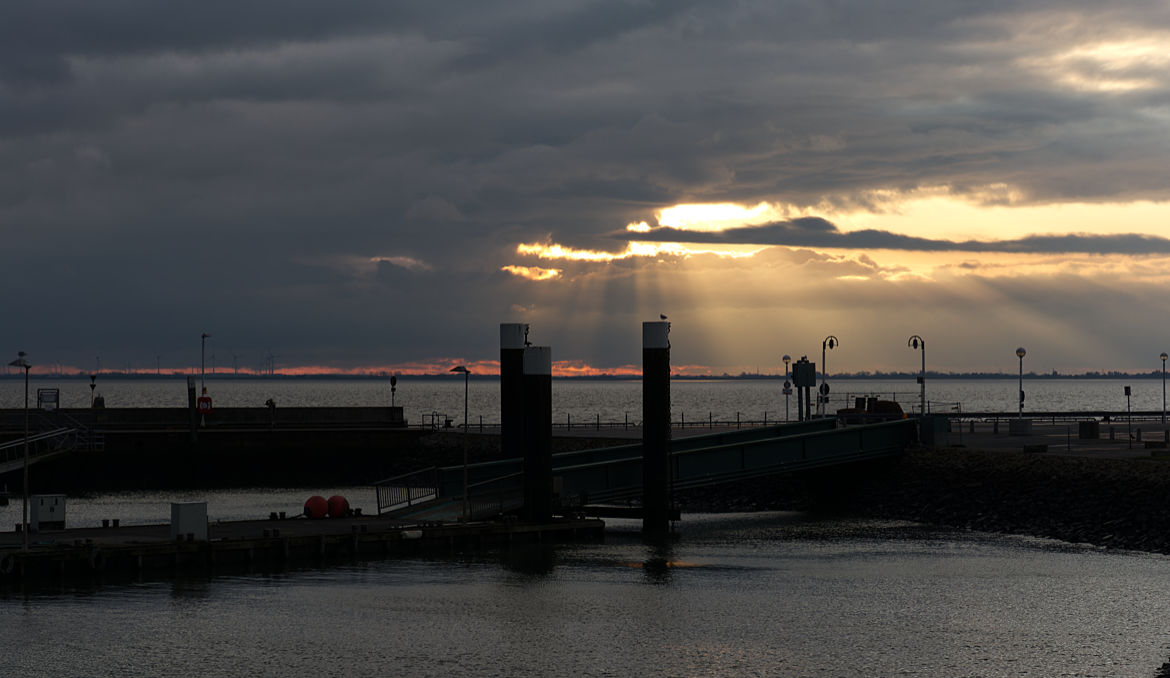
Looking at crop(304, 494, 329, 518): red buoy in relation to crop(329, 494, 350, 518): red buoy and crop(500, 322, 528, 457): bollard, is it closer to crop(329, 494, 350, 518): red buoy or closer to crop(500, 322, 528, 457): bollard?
crop(329, 494, 350, 518): red buoy

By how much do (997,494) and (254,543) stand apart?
3067cm

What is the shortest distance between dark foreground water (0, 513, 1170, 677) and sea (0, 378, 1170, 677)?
8 centimetres

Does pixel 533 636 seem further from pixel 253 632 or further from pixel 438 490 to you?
pixel 438 490

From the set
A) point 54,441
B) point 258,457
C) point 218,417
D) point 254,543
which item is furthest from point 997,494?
point 218,417

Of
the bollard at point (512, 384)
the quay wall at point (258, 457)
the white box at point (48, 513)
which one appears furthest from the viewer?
the quay wall at point (258, 457)

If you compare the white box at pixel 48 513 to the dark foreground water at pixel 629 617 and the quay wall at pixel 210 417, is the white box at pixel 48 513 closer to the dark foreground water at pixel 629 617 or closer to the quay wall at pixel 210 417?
the dark foreground water at pixel 629 617

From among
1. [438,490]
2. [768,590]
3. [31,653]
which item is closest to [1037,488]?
[768,590]

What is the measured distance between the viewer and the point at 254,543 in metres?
41.5

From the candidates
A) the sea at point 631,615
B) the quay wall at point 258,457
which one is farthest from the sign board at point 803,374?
the sea at point 631,615

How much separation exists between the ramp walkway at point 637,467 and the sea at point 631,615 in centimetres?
465

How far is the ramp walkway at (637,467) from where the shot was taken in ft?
166

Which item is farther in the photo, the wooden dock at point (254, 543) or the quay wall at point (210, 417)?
the quay wall at point (210, 417)

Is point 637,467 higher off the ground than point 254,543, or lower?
higher

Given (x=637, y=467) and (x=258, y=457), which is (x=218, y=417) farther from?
(x=637, y=467)
